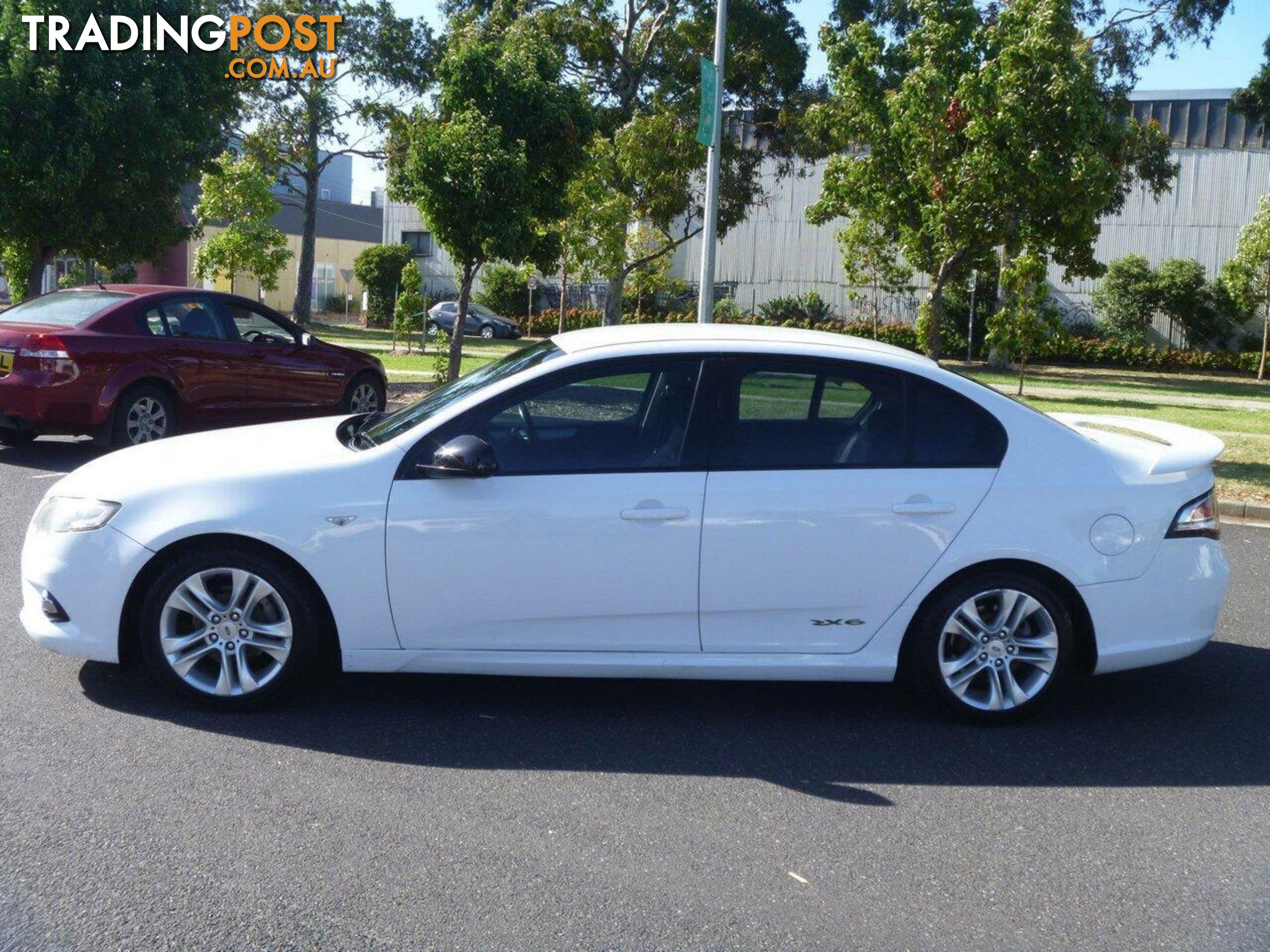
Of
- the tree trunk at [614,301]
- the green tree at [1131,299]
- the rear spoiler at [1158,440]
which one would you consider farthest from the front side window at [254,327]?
the green tree at [1131,299]

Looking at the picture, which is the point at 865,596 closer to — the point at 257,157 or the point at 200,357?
the point at 200,357

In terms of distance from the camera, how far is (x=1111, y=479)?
16.8ft

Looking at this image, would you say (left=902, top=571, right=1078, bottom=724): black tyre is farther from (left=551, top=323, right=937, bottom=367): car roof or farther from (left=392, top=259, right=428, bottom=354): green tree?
(left=392, top=259, right=428, bottom=354): green tree

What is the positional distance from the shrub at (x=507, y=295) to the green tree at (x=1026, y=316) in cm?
2616

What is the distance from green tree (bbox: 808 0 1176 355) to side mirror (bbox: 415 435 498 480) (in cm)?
1762

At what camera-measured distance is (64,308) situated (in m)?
11.7

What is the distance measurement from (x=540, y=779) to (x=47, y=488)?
23.0 ft

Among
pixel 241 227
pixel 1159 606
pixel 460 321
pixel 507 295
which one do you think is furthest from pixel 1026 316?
pixel 507 295

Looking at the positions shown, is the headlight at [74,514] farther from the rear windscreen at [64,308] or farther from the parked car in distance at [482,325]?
the parked car in distance at [482,325]

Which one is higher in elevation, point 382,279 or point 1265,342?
point 382,279

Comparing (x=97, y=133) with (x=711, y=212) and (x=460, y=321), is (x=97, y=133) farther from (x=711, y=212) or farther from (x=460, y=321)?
(x=711, y=212)

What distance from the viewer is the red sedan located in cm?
1095

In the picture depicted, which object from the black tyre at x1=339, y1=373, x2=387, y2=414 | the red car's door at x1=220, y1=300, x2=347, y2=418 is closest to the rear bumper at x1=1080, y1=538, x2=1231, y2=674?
the red car's door at x1=220, y1=300, x2=347, y2=418

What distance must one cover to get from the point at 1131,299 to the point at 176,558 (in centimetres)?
3904
